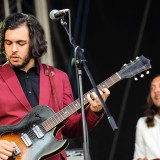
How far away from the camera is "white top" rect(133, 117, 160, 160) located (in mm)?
5069

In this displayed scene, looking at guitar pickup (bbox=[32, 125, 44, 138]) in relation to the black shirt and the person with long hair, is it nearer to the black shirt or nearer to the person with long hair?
the black shirt

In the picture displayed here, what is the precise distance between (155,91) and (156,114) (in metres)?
0.23

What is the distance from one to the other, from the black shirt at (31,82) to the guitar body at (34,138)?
0.09 m

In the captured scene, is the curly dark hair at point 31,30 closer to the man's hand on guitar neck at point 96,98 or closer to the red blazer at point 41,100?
the red blazer at point 41,100

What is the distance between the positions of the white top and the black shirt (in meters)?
1.81

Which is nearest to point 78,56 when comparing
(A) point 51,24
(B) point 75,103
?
(B) point 75,103

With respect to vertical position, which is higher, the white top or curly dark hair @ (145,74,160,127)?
curly dark hair @ (145,74,160,127)

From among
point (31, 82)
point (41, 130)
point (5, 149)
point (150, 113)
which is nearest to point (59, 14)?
point (31, 82)

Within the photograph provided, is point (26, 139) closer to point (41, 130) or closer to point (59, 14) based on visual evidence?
point (41, 130)

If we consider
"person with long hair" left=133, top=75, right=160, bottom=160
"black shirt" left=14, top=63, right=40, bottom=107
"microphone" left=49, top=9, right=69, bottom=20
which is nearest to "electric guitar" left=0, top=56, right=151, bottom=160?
"black shirt" left=14, top=63, right=40, bottom=107

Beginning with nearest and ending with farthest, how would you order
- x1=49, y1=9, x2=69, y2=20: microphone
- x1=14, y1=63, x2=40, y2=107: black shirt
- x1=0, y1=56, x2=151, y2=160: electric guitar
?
x1=49, y1=9, x2=69, y2=20: microphone → x1=0, y1=56, x2=151, y2=160: electric guitar → x1=14, y1=63, x2=40, y2=107: black shirt

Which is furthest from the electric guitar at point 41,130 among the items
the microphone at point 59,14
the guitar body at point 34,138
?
the microphone at point 59,14

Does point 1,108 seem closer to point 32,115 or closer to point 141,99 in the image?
point 32,115

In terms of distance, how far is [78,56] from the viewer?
3129 mm
